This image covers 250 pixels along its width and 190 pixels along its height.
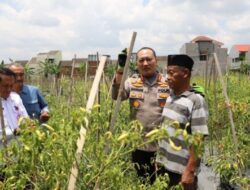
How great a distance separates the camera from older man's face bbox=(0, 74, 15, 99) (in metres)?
2.82

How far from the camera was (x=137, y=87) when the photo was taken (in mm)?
2951

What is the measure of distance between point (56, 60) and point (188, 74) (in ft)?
143

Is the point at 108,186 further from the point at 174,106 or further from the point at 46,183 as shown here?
the point at 174,106

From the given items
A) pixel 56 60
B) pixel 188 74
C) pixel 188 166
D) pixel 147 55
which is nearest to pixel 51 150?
pixel 188 166

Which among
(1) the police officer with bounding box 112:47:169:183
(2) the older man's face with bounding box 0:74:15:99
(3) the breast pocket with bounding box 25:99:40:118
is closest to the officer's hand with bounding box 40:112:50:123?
(3) the breast pocket with bounding box 25:99:40:118

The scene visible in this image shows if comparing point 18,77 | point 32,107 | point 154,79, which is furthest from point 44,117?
point 154,79

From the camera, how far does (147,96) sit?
9.57 ft

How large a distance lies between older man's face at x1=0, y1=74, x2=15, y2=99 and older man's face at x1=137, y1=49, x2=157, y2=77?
92cm

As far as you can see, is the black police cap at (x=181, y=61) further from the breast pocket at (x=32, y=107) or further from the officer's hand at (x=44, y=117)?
the breast pocket at (x=32, y=107)

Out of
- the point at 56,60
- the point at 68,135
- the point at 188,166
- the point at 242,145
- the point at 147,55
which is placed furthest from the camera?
the point at 56,60

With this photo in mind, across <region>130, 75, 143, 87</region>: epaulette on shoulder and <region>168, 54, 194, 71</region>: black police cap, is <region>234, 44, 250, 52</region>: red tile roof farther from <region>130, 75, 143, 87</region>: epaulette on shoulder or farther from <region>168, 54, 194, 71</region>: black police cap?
<region>168, 54, 194, 71</region>: black police cap

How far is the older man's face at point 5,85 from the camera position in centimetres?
282

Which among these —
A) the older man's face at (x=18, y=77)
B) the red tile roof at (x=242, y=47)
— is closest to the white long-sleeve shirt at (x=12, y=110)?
the older man's face at (x=18, y=77)

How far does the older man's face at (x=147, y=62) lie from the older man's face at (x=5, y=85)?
0.92m
